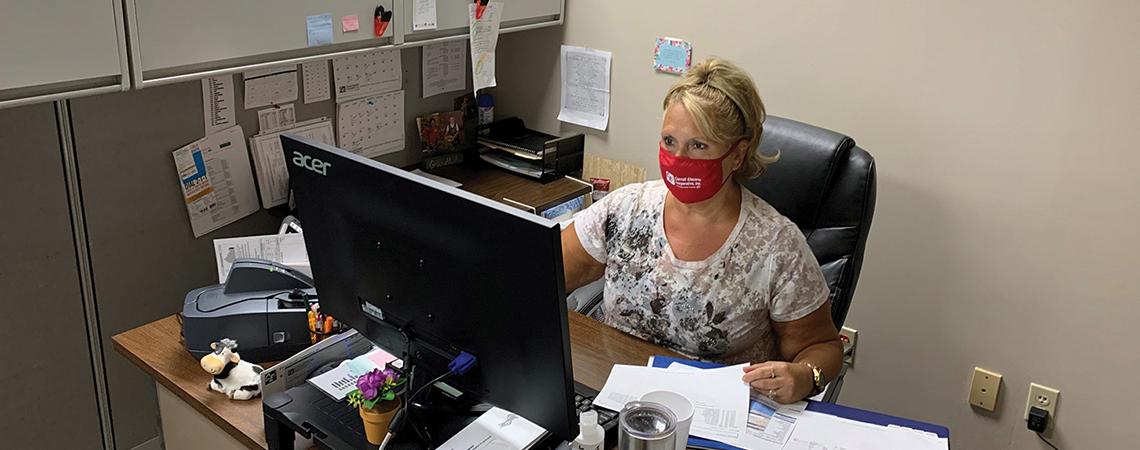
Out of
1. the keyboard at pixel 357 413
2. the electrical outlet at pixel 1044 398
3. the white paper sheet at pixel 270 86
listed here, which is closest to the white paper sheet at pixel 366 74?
the white paper sheet at pixel 270 86

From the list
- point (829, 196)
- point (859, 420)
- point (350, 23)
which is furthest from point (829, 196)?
point (350, 23)

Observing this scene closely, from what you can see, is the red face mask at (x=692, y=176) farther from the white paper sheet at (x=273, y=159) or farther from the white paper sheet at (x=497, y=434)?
the white paper sheet at (x=273, y=159)

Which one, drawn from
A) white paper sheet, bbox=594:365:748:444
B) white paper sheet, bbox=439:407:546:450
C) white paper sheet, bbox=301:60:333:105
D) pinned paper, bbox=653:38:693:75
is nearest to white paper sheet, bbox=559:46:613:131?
pinned paper, bbox=653:38:693:75

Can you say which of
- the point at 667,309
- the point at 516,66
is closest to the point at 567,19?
the point at 516,66

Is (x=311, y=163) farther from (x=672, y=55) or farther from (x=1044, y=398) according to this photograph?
(x=1044, y=398)

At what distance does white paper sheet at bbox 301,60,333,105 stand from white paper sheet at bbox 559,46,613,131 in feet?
2.62

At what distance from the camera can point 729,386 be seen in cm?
A: 156

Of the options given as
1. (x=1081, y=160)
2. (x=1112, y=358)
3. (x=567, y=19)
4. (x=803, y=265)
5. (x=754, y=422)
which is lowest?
(x=1112, y=358)

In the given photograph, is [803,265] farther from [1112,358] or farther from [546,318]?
[1112,358]

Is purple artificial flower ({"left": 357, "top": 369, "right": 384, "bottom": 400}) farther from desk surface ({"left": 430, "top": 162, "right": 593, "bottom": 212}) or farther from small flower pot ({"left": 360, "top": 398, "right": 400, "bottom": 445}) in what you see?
desk surface ({"left": 430, "top": 162, "right": 593, "bottom": 212})

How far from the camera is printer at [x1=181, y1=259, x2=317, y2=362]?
1674 mm

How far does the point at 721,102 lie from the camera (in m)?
1.73

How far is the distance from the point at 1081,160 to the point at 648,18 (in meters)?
1.24

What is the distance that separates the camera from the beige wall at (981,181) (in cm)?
207
